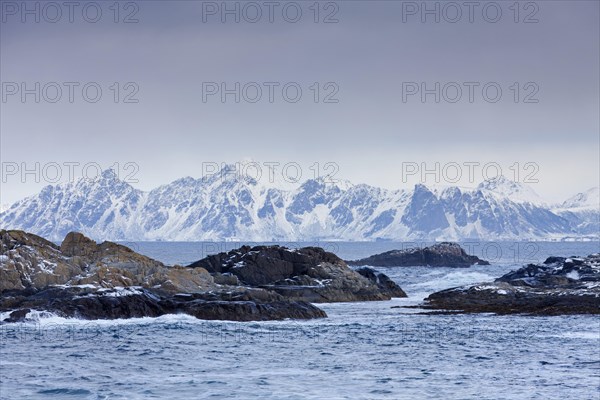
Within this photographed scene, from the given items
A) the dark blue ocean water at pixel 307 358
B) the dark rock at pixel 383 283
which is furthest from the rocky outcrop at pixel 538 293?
the dark rock at pixel 383 283

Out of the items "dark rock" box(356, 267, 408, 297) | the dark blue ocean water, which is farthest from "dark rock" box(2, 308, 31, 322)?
"dark rock" box(356, 267, 408, 297)

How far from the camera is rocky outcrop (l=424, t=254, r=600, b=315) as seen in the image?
244ft

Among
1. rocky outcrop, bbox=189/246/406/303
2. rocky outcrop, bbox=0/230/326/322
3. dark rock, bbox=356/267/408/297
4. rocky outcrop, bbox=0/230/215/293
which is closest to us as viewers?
rocky outcrop, bbox=0/230/326/322

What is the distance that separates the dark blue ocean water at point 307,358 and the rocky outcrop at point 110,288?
1.81 meters

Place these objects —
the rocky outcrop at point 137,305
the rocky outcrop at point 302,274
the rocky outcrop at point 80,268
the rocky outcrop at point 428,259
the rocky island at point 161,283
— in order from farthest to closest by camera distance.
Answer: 1. the rocky outcrop at point 428,259
2. the rocky outcrop at point 302,274
3. the rocky outcrop at point 80,268
4. the rocky island at point 161,283
5. the rocky outcrop at point 137,305

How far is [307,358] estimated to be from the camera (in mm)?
49906

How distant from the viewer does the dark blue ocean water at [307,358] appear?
40.8m

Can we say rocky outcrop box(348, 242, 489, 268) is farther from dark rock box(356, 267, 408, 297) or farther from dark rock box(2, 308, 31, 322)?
dark rock box(2, 308, 31, 322)

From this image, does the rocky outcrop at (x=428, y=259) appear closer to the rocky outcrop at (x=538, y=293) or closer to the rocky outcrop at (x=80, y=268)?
the rocky outcrop at (x=538, y=293)

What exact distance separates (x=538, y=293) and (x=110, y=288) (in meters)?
33.9

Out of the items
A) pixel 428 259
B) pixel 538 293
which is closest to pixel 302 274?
pixel 538 293

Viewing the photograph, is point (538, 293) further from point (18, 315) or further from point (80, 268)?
point (18, 315)

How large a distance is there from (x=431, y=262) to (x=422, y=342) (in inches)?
5282

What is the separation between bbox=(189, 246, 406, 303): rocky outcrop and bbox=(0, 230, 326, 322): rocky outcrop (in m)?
5.48
